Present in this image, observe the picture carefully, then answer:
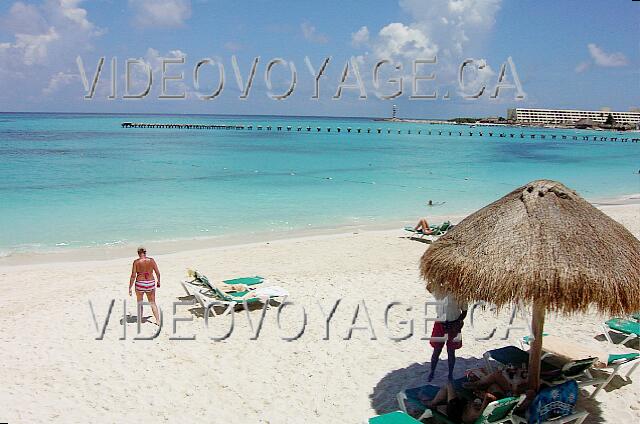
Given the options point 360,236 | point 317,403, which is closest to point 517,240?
point 317,403

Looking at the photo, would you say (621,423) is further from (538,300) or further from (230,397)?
(230,397)

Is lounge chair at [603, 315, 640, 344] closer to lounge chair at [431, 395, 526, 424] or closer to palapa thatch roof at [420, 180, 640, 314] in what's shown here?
palapa thatch roof at [420, 180, 640, 314]

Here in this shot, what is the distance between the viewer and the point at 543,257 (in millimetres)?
4664

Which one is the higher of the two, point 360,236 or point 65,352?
point 360,236

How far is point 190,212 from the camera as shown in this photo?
19.6 m

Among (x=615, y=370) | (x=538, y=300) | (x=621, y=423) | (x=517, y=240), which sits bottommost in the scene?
(x=621, y=423)

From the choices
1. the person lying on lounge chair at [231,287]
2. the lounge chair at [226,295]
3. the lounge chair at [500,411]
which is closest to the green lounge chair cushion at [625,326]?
the lounge chair at [500,411]

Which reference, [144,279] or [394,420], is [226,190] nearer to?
[144,279]

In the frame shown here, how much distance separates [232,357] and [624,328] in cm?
497

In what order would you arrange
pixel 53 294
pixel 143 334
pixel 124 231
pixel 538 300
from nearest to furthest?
pixel 538 300 < pixel 143 334 < pixel 53 294 < pixel 124 231

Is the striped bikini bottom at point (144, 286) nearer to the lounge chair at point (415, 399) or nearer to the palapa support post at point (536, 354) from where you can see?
the lounge chair at point (415, 399)

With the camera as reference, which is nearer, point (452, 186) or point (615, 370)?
point (615, 370)

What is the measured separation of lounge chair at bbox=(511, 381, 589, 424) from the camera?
4.70 meters

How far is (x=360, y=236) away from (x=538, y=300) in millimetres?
10195
